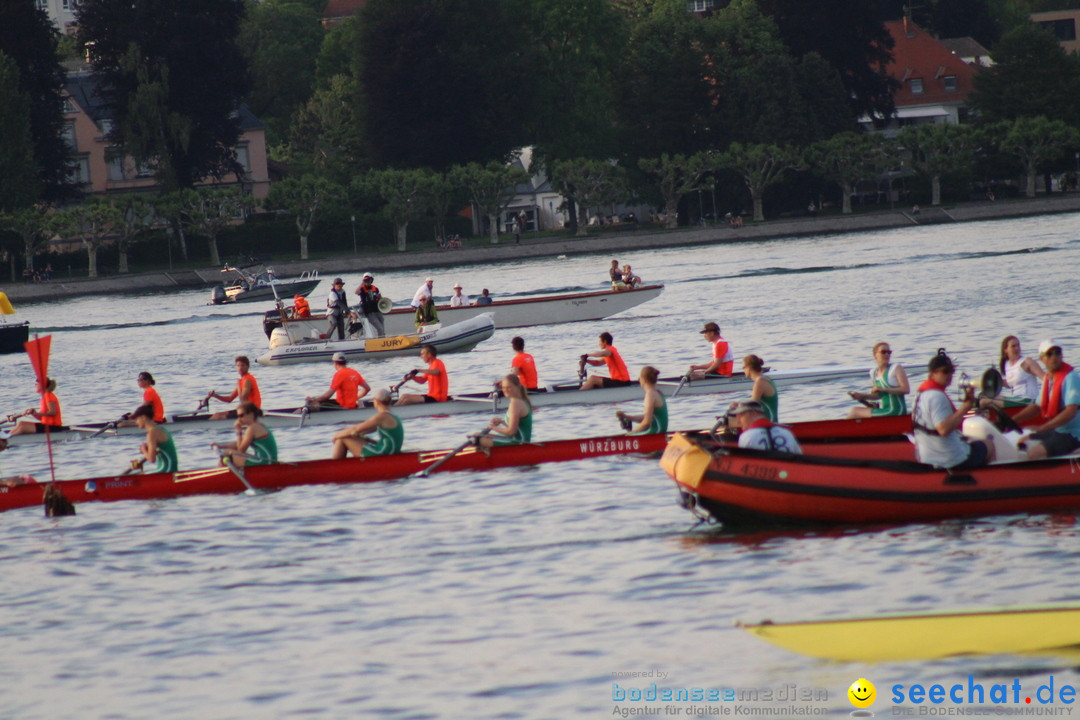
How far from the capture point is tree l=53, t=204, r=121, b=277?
77625mm

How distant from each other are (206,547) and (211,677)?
4861 millimetres

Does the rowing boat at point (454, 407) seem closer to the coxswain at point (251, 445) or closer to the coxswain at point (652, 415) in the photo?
the coxswain at point (652, 415)

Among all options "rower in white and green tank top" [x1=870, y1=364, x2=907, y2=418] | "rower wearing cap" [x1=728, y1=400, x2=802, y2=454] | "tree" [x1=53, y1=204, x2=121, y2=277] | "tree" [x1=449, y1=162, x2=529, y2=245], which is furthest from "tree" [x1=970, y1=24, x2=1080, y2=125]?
"rower wearing cap" [x1=728, y1=400, x2=802, y2=454]

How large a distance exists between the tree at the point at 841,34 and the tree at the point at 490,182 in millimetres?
23343

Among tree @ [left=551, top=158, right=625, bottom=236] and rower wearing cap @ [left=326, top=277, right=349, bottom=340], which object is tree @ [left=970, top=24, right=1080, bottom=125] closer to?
tree @ [left=551, top=158, right=625, bottom=236]

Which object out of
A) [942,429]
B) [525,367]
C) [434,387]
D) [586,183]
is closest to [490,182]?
[586,183]

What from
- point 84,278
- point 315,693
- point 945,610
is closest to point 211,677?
point 315,693

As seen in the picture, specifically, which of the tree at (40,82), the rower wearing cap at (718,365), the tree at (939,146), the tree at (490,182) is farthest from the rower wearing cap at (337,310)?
the tree at (939,146)

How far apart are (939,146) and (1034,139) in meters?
5.79

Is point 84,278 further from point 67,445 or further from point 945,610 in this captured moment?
point 945,610

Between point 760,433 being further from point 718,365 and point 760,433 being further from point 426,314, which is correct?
point 426,314

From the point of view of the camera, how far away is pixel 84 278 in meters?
80.4

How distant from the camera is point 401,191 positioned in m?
85.9

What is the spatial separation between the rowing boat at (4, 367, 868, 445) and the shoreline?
55.2 meters
